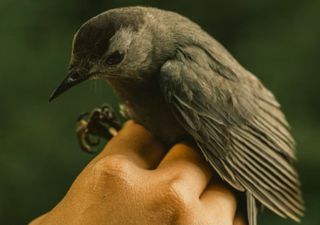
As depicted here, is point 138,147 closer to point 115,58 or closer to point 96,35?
point 115,58

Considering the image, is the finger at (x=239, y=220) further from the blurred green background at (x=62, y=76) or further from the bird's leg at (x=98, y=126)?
the blurred green background at (x=62, y=76)

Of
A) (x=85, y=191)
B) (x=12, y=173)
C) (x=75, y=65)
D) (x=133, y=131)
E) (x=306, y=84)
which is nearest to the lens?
(x=85, y=191)

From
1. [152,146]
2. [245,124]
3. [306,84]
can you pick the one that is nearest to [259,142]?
[245,124]

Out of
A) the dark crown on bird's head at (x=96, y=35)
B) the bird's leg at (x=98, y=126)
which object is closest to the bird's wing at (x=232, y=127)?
the dark crown on bird's head at (x=96, y=35)

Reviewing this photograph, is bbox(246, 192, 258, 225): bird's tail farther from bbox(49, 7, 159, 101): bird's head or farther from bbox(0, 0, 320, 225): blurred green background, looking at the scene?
bbox(0, 0, 320, 225): blurred green background

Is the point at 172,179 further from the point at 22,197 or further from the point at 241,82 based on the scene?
the point at 22,197
